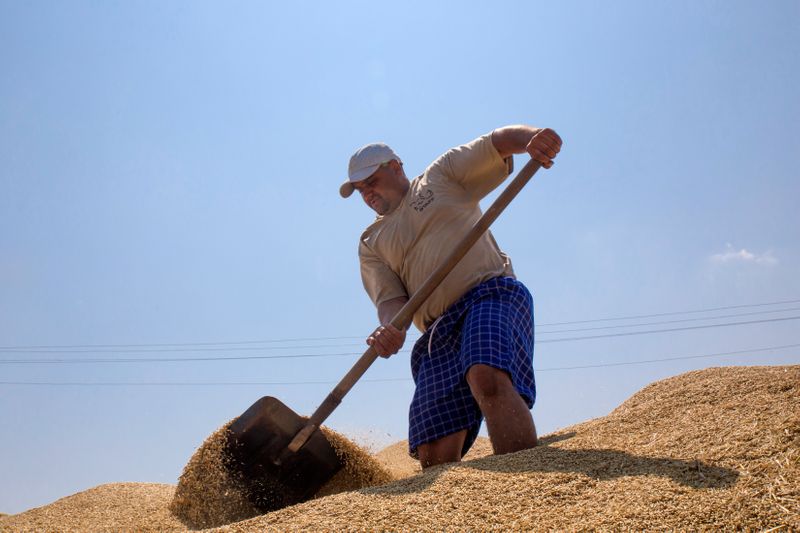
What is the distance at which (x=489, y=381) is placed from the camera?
2834mm

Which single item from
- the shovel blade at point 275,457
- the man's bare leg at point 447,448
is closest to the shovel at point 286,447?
the shovel blade at point 275,457

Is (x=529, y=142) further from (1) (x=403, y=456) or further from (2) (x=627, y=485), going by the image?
(1) (x=403, y=456)

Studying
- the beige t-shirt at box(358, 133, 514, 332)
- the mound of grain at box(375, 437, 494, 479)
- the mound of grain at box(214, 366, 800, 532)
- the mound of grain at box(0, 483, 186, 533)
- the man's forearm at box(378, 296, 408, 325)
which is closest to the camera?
the mound of grain at box(214, 366, 800, 532)

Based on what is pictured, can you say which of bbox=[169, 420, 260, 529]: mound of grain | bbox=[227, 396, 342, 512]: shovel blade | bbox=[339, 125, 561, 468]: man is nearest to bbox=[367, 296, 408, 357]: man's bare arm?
bbox=[339, 125, 561, 468]: man

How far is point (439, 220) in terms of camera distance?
337 cm

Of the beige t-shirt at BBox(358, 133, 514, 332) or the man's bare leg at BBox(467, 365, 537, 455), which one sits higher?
the beige t-shirt at BBox(358, 133, 514, 332)

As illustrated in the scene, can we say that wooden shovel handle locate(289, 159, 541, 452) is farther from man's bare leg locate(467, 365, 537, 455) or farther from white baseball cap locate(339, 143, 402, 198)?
white baseball cap locate(339, 143, 402, 198)

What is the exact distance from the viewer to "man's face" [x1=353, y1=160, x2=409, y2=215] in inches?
142

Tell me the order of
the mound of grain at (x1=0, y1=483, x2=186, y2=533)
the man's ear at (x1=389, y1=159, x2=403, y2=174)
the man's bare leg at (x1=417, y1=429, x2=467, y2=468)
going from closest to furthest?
the mound of grain at (x1=0, y1=483, x2=186, y2=533) → the man's bare leg at (x1=417, y1=429, x2=467, y2=468) → the man's ear at (x1=389, y1=159, x2=403, y2=174)

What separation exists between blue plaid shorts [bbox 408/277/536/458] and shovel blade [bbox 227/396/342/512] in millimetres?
497

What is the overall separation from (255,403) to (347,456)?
21.8 inches

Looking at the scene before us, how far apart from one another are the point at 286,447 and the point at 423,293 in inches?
41.0

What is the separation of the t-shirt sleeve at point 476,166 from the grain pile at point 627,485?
1.29 meters

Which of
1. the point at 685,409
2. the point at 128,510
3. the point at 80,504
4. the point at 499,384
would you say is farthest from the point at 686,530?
the point at 80,504
